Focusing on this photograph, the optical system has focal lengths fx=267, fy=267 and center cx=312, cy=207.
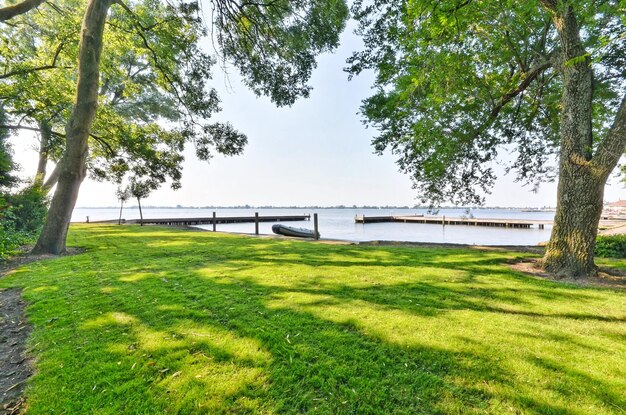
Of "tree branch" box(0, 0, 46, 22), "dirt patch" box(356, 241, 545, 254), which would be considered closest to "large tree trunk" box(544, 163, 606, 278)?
"dirt patch" box(356, 241, 545, 254)

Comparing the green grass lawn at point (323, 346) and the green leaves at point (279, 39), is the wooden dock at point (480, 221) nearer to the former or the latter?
the green leaves at point (279, 39)

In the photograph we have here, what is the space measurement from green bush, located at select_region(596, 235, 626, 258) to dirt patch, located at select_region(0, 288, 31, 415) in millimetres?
14950

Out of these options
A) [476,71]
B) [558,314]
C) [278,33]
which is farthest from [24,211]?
[476,71]

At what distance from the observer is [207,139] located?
1000 cm

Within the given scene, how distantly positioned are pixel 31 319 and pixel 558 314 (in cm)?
676

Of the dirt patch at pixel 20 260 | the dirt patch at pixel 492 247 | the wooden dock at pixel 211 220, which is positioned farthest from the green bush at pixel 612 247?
the wooden dock at pixel 211 220

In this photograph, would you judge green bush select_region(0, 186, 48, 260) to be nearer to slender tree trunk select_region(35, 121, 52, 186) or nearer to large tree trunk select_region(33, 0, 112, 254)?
slender tree trunk select_region(35, 121, 52, 186)

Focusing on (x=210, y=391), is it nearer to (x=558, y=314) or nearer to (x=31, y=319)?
(x=31, y=319)

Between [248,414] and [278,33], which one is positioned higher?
[278,33]

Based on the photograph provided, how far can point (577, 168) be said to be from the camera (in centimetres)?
548

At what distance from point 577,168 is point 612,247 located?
739cm

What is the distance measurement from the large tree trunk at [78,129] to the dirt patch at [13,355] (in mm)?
4527

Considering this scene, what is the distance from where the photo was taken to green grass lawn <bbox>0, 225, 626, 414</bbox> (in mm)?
1977

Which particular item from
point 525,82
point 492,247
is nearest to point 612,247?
point 492,247
